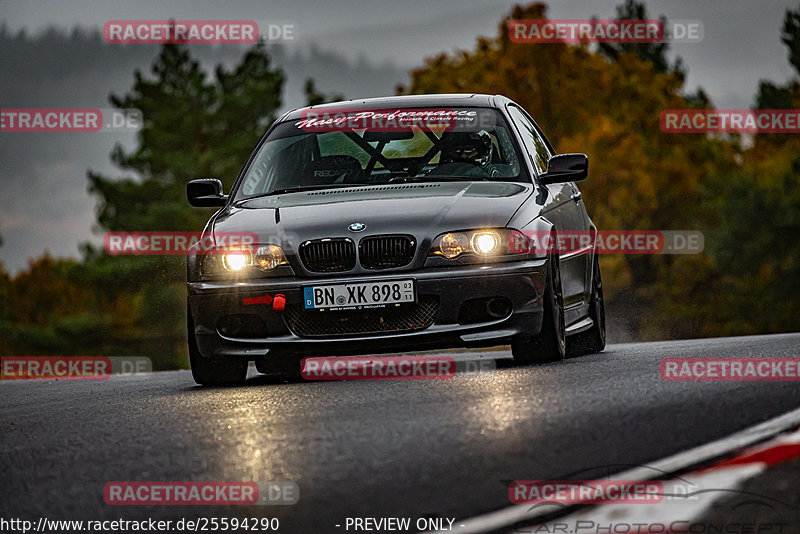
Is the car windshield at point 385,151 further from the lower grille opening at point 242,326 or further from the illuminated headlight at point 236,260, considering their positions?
the lower grille opening at point 242,326

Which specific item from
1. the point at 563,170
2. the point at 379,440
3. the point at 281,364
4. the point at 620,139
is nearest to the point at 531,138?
the point at 563,170

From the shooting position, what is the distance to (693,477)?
396cm

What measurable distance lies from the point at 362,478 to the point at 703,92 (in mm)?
62691

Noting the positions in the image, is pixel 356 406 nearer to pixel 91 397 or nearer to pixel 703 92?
pixel 91 397

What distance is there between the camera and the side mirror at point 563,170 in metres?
8.96

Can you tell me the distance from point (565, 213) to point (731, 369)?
278 centimetres

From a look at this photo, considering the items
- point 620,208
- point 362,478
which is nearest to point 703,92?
point 620,208

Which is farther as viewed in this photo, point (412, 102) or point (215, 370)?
point (412, 102)

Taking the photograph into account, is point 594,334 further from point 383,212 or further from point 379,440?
point 379,440

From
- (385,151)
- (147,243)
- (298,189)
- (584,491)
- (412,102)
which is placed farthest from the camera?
(147,243)

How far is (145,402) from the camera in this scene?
23.5 feet

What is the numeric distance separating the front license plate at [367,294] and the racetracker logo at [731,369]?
1.48 m

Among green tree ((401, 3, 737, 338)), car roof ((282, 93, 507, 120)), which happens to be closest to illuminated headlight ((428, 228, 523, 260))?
car roof ((282, 93, 507, 120))

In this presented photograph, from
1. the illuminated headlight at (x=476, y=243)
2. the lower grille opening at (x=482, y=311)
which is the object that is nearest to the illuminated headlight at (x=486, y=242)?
the illuminated headlight at (x=476, y=243)
